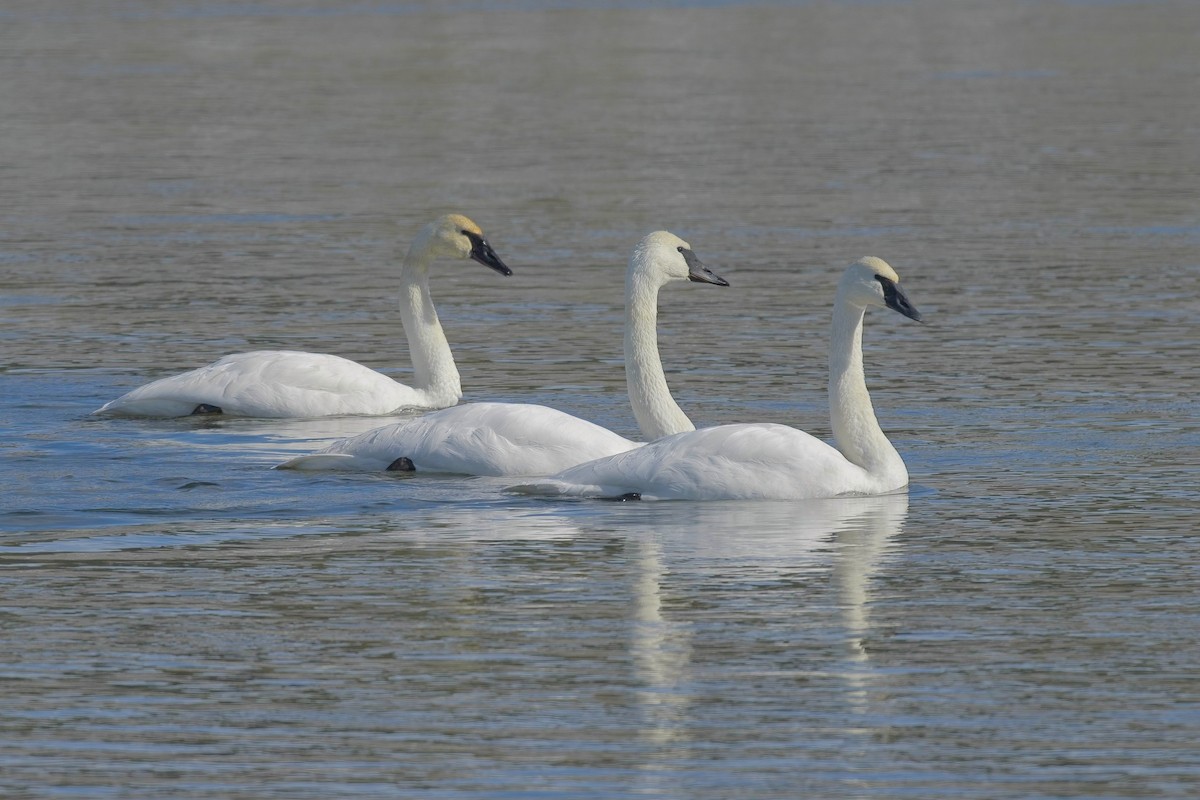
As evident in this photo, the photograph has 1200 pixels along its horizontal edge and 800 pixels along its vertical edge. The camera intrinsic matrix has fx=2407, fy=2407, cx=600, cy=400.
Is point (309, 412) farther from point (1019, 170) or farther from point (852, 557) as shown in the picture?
point (1019, 170)

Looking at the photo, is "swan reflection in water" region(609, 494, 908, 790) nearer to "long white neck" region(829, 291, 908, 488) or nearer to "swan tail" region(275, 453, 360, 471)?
"long white neck" region(829, 291, 908, 488)

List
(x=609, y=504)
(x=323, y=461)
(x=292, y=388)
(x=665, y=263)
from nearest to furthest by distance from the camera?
(x=609, y=504)
(x=323, y=461)
(x=665, y=263)
(x=292, y=388)

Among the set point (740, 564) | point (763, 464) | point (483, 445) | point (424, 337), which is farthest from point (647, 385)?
point (424, 337)

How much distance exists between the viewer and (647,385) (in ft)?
41.1

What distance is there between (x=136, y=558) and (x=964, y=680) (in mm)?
3776

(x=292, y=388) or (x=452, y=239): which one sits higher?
(x=452, y=239)

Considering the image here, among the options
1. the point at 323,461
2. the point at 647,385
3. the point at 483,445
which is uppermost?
the point at 647,385

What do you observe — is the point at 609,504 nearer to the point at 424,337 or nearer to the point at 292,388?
the point at 292,388

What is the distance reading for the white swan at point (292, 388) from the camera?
14.1 m

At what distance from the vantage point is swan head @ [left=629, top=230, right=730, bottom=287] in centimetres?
1282

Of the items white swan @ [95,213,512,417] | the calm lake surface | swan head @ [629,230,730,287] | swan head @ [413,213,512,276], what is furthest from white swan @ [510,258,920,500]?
swan head @ [413,213,512,276]

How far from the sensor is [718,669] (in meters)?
8.09

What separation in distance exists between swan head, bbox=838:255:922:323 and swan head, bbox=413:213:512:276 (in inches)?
171

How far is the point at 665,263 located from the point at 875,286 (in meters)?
1.43
